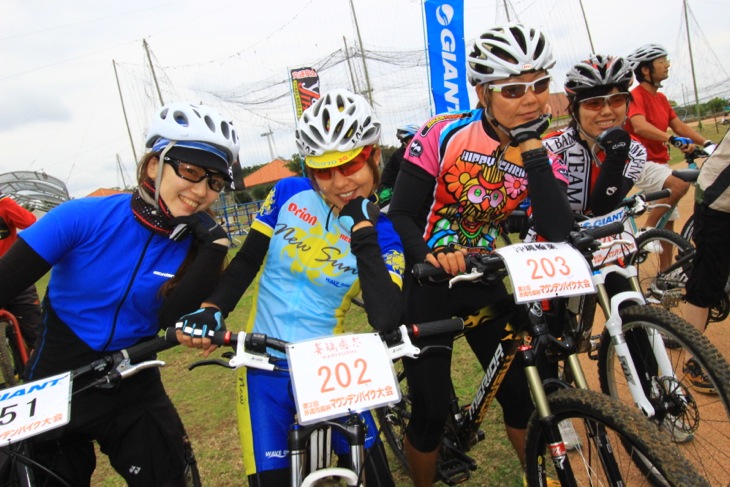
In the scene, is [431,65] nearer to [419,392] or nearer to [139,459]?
[419,392]

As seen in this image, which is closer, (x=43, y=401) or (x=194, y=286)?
(x=43, y=401)

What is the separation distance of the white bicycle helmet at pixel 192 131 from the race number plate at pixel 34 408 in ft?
3.33

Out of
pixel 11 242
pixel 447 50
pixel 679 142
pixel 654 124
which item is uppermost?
pixel 447 50

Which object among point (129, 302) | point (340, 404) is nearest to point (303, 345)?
point (340, 404)

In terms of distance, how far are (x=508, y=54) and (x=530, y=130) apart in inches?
16.0

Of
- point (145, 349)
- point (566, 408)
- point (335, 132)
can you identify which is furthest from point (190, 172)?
point (566, 408)

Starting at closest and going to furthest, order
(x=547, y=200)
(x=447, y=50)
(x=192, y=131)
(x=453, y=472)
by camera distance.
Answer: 1. (x=192, y=131)
2. (x=547, y=200)
3. (x=453, y=472)
4. (x=447, y=50)

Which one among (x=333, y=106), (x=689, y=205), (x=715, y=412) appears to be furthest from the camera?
(x=689, y=205)

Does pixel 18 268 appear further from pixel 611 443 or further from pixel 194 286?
pixel 611 443

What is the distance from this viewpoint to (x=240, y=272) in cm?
228

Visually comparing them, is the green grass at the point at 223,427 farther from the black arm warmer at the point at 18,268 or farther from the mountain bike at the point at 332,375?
the black arm warmer at the point at 18,268

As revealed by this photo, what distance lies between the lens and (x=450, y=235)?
2.67 meters

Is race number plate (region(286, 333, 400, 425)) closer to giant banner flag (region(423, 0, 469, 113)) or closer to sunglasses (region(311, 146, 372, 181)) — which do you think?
sunglasses (region(311, 146, 372, 181))

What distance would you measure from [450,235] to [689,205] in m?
10.2
